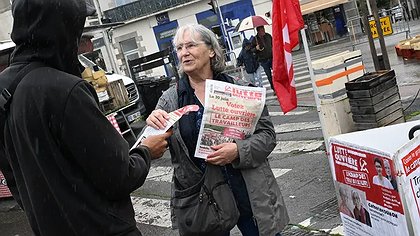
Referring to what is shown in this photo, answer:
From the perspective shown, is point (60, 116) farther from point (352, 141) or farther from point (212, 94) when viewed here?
point (352, 141)

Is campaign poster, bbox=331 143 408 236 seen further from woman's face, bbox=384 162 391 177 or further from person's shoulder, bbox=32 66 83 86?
person's shoulder, bbox=32 66 83 86

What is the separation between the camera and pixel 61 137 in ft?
6.68

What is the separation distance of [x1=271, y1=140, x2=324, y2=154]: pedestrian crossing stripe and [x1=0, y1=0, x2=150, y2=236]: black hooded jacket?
5.82m

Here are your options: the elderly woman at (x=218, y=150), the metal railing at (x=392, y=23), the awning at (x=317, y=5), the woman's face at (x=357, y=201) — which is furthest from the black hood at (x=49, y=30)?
the awning at (x=317, y=5)

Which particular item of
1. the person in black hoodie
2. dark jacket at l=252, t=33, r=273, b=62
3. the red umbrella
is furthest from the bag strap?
the red umbrella

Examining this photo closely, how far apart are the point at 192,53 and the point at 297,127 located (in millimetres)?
6696

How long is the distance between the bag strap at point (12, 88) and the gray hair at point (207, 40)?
4.04ft

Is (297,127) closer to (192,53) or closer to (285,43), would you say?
(285,43)

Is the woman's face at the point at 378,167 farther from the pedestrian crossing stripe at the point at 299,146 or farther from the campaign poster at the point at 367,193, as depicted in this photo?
the pedestrian crossing stripe at the point at 299,146

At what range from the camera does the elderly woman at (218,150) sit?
9.93ft

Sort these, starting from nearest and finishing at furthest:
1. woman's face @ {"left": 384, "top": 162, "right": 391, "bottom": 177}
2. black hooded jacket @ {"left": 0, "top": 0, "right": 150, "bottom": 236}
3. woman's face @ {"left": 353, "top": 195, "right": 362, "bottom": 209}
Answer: black hooded jacket @ {"left": 0, "top": 0, "right": 150, "bottom": 236}
woman's face @ {"left": 384, "top": 162, "right": 391, "bottom": 177}
woman's face @ {"left": 353, "top": 195, "right": 362, "bottom": 209}

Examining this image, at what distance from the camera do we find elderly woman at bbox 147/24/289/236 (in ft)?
9.93

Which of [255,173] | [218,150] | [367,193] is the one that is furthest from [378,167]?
[218,150]

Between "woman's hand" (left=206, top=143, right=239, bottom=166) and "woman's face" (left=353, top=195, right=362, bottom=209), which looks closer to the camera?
"woman's face" (left=353, top=195, right=362, bottom=209)
